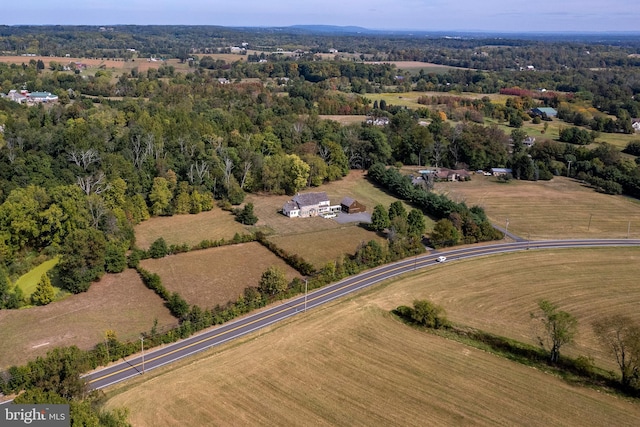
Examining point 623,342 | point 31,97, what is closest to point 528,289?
point 623,342

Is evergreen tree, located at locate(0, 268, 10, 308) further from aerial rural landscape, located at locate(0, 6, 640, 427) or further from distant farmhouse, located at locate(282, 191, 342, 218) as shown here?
distant farmhouse, located at locate(282, 191, 342, 218)

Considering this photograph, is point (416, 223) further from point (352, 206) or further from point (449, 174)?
point (449, 174)

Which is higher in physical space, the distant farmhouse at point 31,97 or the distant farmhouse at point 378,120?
the distant farmhouse at point 31,97

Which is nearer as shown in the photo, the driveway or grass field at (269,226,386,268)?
grass field at (269,226,386,268)

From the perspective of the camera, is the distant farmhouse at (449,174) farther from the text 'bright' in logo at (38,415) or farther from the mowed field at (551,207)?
the text 'bright' in logo at (38,415)

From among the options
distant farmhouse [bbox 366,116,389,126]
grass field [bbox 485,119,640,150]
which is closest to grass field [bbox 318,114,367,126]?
distant farmhouse [bbox 366,116,389,126]

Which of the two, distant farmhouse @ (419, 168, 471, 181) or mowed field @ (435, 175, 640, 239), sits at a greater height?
distant farmhouse @ (419, 168, 471, 181)

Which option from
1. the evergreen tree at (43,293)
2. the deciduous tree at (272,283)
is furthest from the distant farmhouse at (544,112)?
the evergreen tree at (43,293)
